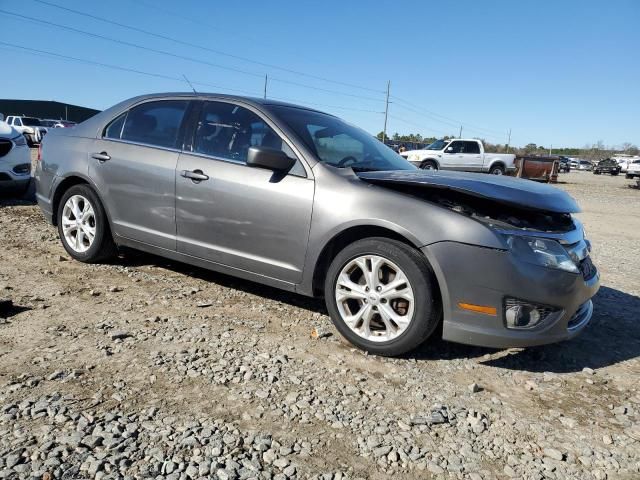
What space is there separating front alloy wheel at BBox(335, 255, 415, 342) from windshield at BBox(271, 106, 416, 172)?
84 cm

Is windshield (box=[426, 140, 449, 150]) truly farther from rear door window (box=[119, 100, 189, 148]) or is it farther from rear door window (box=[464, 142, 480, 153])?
rear door window (box=[119, 100, 189, 148])

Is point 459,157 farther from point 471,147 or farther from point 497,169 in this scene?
point 497,169

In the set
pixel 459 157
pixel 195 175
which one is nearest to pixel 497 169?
pixel 459 157

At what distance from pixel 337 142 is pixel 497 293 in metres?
1.80

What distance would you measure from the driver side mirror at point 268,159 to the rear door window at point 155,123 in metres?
1.06

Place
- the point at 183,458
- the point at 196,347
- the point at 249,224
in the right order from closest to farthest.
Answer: the point at 183,458 < the point at 196,347 < the point at 249,224

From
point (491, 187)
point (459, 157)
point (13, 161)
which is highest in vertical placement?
point (459, 157)

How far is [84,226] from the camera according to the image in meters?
4.71

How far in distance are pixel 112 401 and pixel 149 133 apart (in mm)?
2630

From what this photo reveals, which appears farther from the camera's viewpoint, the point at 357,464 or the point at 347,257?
the point at 347,257

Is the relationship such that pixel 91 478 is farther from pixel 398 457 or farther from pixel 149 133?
pixel 149 133

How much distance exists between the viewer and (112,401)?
97.3 inches

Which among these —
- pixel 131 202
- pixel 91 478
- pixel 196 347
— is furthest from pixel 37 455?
pixel 131 202

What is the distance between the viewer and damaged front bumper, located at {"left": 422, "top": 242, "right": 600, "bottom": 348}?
9.35 feet
